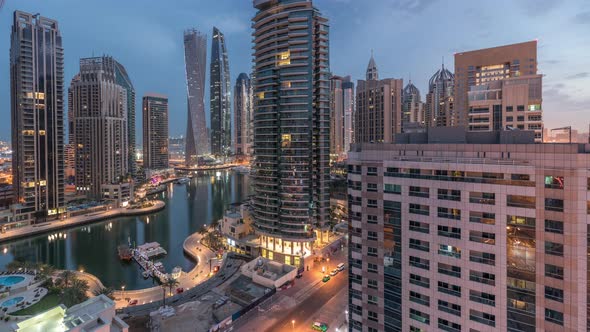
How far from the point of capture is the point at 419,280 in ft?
80.1

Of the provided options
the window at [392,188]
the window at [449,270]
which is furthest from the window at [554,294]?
the window at [392,188]

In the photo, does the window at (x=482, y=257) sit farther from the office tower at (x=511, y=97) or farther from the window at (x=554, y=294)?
the office tower at (x=511, y=97)

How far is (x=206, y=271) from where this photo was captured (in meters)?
52.7

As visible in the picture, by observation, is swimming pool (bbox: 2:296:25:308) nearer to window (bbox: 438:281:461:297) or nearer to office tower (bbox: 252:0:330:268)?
office tower (bbox: 252:0:330:268)

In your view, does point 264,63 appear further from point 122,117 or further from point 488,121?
point 122,117

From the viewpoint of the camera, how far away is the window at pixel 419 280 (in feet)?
78.8

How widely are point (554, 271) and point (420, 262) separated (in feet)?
27.5

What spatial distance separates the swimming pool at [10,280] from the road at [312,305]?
39.1 metres

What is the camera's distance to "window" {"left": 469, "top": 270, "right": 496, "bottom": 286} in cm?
2114

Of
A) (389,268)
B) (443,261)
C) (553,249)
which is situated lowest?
(389,268)

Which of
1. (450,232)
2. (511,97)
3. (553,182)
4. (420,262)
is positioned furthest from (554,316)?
(511,97)

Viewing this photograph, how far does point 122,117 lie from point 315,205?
118 meters

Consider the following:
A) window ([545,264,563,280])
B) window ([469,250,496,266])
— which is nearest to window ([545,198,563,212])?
window ([545,264,563,280])

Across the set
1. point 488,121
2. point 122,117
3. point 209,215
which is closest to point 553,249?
point 488,121
